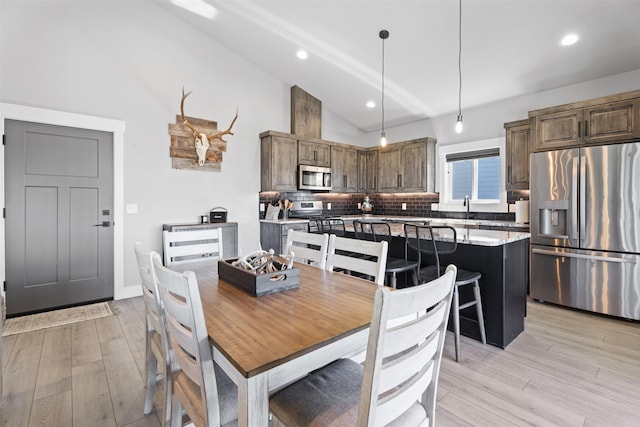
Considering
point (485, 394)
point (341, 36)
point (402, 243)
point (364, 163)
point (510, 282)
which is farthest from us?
point (364, 163)

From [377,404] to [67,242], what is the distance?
4200mm

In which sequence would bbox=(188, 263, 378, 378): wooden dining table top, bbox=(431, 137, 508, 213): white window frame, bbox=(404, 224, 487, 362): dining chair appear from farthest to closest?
1. bbox=(431, 137, 508, 213): white window frame
2. bbox=(404, 224, 487, 362): dining chair
3. bbox=(188, 263, 378, 378): wooden dining table top

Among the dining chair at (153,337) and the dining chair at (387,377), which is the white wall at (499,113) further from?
the dining chair at (153,337)

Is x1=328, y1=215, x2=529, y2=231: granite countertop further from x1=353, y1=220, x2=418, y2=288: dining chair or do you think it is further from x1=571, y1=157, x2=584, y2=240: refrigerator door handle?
x1=353, y1=220, x2=418, y2=288: dining chair

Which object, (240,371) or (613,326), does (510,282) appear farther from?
(240,371)

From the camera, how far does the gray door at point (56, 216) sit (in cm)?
338

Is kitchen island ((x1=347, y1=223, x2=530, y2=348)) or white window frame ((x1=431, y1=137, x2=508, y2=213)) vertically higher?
white window frame ((x1=431, y1=137, x2=508, y2=213))

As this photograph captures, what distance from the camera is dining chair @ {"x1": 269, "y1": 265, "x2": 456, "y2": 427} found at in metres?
0.84

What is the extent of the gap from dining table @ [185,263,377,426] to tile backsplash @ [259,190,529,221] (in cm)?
394

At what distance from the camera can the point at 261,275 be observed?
1495 mm

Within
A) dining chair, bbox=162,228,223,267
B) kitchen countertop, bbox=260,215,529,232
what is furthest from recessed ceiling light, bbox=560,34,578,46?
dining chair, bbox=162,228,223,267

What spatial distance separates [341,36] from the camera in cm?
410

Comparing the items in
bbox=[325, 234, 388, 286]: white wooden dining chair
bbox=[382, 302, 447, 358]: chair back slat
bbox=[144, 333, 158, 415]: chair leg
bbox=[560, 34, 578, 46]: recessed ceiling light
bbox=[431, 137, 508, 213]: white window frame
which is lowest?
bbox=[144, 333, 158, 415]: chair leg

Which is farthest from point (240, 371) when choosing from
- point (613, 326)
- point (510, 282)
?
point (613, 326)
